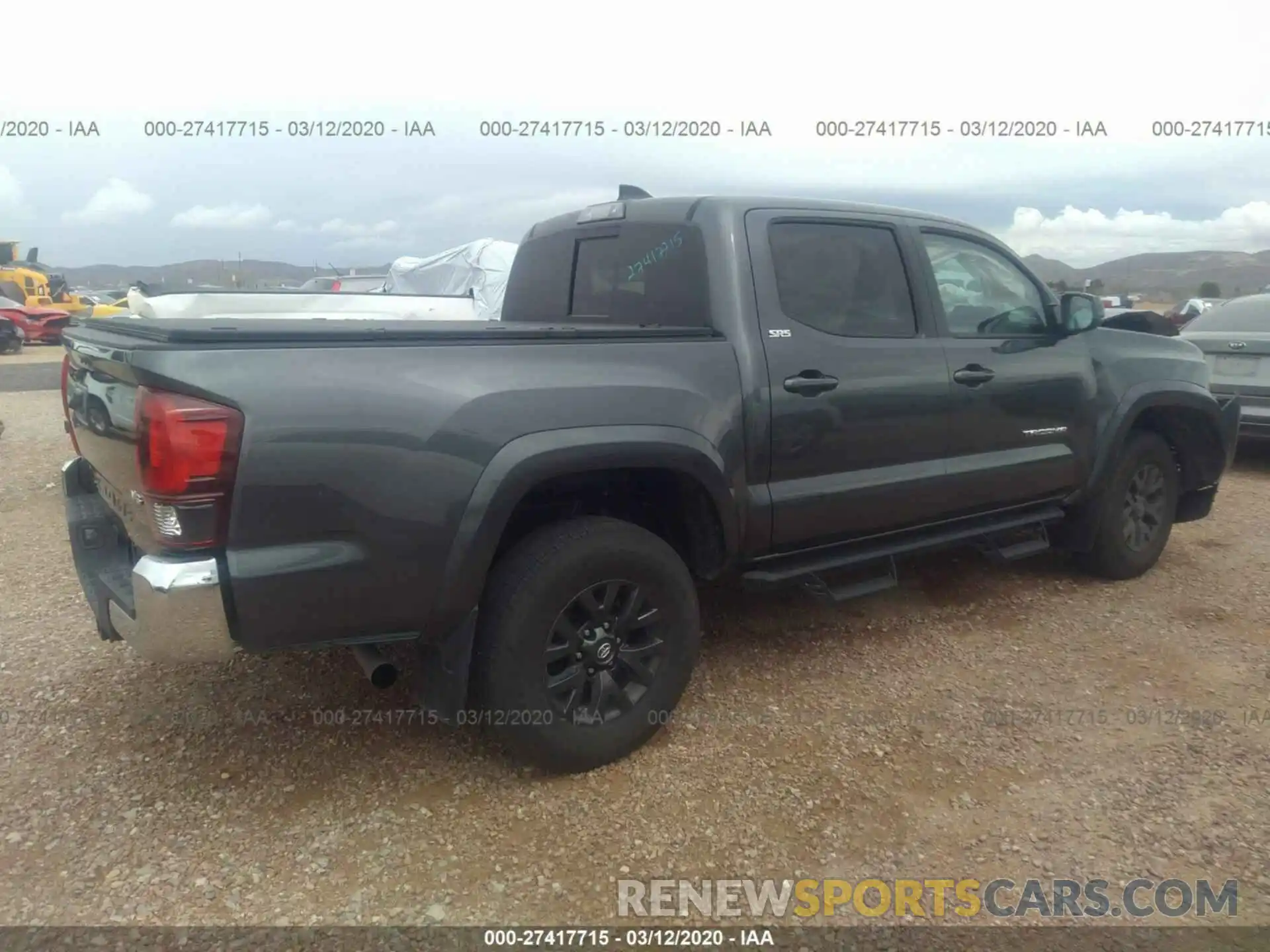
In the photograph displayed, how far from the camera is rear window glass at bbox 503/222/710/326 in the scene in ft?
11.3

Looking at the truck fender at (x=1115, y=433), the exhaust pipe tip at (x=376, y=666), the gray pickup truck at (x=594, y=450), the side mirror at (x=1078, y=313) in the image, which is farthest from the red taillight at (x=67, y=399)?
the truck fender at (x=1115, y=433)

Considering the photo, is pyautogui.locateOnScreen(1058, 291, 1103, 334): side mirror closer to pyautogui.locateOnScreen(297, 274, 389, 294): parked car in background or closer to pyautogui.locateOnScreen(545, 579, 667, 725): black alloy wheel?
pyautogui.locateOnScreen(545, 579, 667, 725): black alloy wheel

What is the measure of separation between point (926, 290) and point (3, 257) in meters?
39.6

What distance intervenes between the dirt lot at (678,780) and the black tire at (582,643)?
0.54ft

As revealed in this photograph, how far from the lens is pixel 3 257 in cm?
3422

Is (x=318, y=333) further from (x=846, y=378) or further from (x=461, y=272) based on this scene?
(x=461, y=272)

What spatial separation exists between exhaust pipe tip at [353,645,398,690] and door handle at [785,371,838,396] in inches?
65.4

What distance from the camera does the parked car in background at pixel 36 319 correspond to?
22.5 m

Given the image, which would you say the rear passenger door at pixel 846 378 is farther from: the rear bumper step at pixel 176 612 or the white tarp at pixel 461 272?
the white tarp at pixel 461 272

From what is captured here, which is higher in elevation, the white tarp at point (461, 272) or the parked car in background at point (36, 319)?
the white tarp at point (461, 272)

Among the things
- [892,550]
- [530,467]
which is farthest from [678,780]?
[892,550]

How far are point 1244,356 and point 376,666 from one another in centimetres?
756

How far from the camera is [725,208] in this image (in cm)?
344

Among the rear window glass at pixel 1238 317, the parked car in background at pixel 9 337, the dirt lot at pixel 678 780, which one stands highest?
the rear window glass at pixel 1238 317
